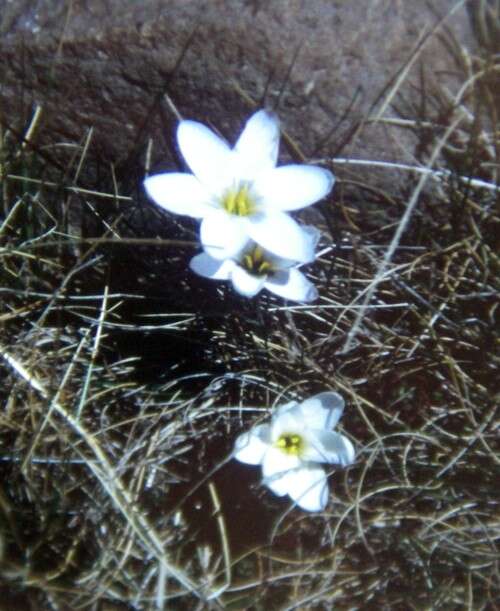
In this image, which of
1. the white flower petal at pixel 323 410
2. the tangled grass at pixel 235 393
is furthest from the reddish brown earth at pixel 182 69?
the white flower petal at pixel 323 410

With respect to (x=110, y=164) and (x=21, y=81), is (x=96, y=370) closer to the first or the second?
(x=110, y=164)

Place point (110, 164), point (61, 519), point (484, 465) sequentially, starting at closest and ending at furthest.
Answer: point (61, 519)
point (484, 465)
point (110, 164)

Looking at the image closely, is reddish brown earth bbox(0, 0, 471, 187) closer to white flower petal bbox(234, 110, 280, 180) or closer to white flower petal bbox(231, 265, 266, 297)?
white flower petal bbox(234, 110, 280, 180)

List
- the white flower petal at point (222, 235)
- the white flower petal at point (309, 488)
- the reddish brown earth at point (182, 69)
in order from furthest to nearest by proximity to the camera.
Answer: the reddish brown earth at point (182, 69)
the white flower petal at point (309, 488)
the white flower petal at point (222, 235)

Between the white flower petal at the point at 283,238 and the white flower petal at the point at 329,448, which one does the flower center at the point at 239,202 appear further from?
the white flower petal at the point at 329,448

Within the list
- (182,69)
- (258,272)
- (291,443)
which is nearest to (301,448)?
(291,443)

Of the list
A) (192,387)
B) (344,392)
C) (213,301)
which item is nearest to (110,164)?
(213,301)
